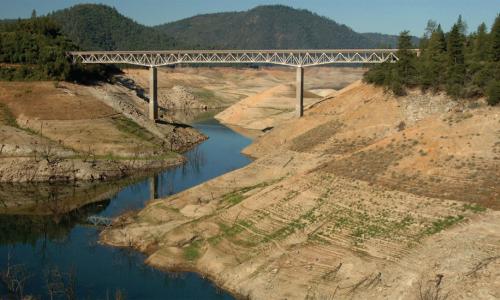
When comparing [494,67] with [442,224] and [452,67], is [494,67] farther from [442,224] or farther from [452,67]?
[442,224]

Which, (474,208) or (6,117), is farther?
(6,117)

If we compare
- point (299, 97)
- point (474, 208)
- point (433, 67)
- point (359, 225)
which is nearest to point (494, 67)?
point (433, 67)

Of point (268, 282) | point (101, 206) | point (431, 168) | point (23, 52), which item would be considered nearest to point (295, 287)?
point (268, 282)

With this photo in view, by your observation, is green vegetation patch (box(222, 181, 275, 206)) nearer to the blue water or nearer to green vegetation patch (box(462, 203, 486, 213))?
the blue water

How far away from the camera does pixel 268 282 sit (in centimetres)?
3681

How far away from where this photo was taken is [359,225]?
4134 centimetres

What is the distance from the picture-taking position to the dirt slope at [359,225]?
114 ft

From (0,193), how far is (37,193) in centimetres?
410

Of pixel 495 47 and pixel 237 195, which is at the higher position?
pixel 495 47

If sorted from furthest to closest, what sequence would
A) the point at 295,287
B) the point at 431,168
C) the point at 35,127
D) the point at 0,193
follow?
the point at 35,127 → the point at 0,193 → the point at 431,168 → the point at 295,287

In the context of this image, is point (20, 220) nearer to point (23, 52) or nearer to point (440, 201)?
point (440, 201)

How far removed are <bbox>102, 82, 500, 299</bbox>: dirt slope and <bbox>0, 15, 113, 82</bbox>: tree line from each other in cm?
5848

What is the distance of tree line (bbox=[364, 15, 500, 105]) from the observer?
63.3 metres

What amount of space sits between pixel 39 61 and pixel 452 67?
75669 millimetres
